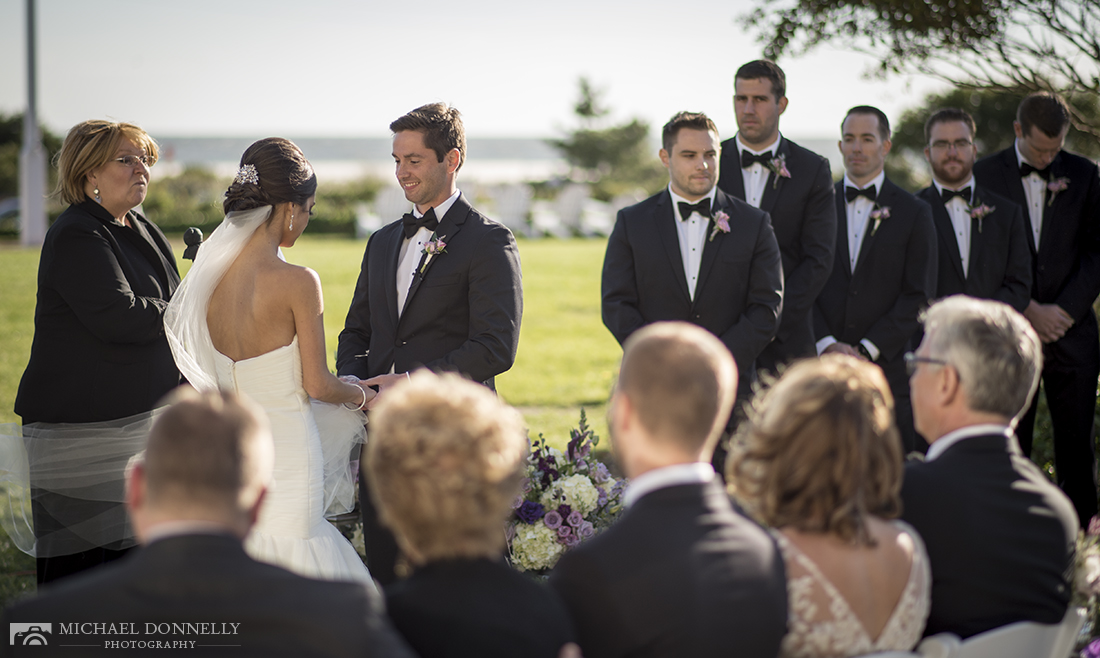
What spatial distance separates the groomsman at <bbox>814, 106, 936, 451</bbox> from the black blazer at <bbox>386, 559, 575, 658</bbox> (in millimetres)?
3440

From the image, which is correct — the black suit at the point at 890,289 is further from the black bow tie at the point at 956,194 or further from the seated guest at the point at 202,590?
the seated guest at the point at 202,590

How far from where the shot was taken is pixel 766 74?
15.9 ft

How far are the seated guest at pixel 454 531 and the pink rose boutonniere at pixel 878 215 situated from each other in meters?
3.83

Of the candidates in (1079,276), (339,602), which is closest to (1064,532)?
(339,602)

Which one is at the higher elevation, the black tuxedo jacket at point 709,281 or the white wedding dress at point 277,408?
the black tuxedo jacket at point 709,281

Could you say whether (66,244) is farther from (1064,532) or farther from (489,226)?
(1064,532)

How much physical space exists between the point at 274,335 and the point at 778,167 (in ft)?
9.72

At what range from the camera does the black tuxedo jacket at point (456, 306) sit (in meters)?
3.76

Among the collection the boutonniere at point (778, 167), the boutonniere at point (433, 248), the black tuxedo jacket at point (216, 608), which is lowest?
the black tuxedo jacket at point (216, 608)

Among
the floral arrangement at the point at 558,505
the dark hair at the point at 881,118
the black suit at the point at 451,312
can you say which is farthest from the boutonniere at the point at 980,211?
the black suit at the point at 451,312

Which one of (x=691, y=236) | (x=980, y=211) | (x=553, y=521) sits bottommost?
(x=553, y=521)

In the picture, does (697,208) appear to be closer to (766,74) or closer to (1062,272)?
(766,74)

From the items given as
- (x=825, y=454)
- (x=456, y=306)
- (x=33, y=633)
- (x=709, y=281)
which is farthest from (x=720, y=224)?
(x=33, y=633)

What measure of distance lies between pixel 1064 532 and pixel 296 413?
274cm
